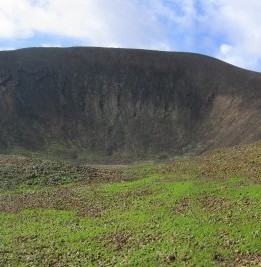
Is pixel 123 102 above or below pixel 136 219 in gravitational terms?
above

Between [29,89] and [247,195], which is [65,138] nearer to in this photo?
[29,89]

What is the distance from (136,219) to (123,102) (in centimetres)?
5736

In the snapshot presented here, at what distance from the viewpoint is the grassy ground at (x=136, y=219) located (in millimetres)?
18641

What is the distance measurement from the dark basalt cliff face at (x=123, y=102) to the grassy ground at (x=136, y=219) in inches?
1140

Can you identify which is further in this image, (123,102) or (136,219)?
(123,102)

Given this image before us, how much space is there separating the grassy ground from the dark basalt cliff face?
1140 inches

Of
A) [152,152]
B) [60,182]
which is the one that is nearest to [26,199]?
[60,182]

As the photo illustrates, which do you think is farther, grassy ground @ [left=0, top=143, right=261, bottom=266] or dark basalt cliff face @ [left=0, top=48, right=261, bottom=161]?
dark basalt cliff face @ [left=0, top=48, right=261, bottom=161]

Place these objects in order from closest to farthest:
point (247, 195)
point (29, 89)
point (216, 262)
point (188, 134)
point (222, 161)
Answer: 1. point (216, 262)
2. point (247, 195)
3. point (222, 161)
4. point (188, 134)
5. point (29, 89)

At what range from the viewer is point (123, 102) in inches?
3182

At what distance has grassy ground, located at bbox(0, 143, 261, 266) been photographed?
18.6 meters

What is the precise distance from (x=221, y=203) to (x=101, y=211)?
244 inches

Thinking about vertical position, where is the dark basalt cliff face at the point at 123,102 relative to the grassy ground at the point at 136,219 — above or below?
above

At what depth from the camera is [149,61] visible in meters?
89.3
